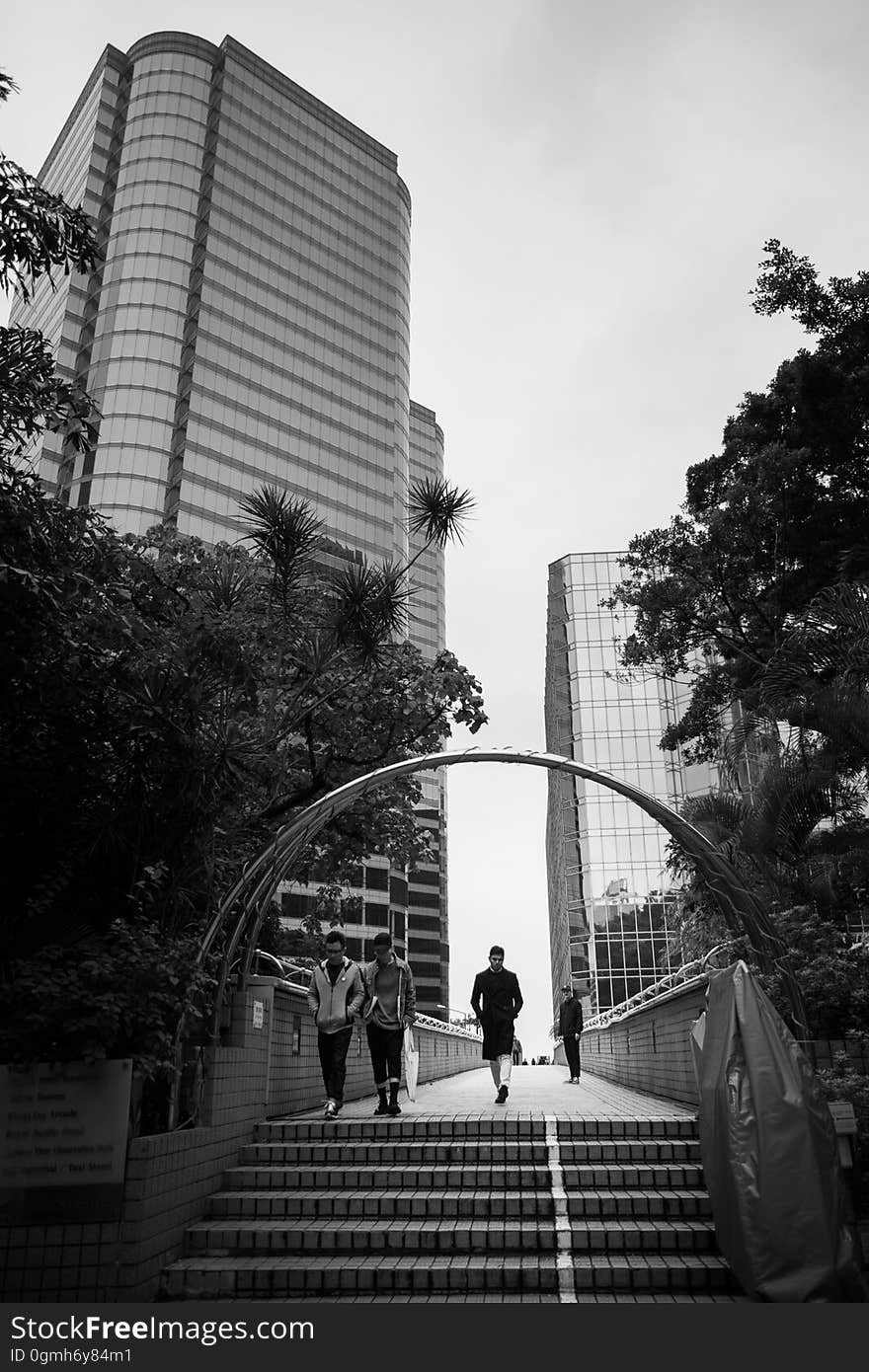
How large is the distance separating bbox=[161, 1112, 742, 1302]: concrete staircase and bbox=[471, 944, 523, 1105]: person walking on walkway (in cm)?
201

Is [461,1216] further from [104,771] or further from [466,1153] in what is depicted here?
[104,771]

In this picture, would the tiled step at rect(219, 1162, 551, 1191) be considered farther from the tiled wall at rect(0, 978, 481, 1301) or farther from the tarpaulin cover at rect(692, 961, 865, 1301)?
the tarpaulin cover at rect(692, 961, 865, 1301)

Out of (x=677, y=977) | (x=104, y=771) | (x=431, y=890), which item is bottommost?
(x=677, y=977)

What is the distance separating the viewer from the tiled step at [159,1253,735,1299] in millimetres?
5199

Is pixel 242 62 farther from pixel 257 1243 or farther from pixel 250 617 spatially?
pixel 257 1243

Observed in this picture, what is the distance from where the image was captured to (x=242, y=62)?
7769 centimetres

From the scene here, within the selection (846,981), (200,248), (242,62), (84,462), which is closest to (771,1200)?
(846,981)

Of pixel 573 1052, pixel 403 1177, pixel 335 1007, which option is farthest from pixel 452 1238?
pixel 573 1052

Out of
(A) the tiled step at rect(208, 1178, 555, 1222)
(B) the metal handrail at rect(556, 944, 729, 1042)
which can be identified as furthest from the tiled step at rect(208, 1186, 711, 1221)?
(B) the metal handrail at rect(556, 944, 729, 1042)

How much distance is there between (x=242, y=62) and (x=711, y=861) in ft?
287

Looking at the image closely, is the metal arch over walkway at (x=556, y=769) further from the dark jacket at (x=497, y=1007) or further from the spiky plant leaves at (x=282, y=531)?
the dark jacket at (x=497, y=1007)

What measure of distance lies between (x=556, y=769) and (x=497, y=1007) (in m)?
2.92

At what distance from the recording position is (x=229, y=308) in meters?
70.1

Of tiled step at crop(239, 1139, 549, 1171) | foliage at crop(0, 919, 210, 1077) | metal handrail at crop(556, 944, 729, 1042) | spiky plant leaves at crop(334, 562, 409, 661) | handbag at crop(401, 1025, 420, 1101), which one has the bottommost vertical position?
tiled step at crop(239, 1139, 549, 1171)
